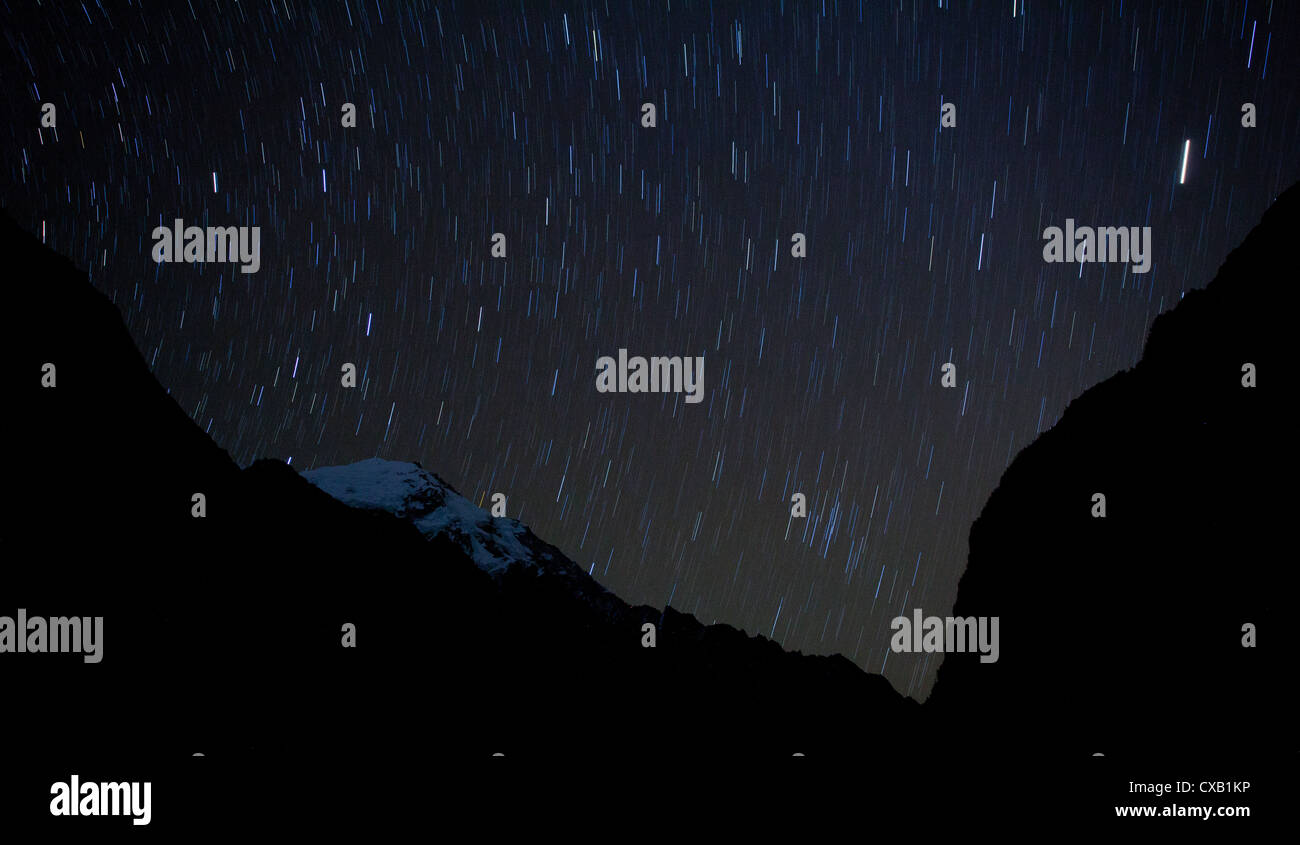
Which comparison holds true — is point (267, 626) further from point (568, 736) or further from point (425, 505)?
point (425, 505)

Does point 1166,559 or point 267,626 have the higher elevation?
point 1166,559

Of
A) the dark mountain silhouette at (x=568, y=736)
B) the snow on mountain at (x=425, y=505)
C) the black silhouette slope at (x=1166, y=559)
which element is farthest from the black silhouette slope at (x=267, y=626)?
the snow on mountain at (x=425, y=505)

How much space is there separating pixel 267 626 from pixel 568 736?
34815 millimetres

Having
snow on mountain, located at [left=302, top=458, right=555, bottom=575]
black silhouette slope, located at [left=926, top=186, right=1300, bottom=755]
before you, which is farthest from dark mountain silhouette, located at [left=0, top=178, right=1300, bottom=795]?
snow on mountain, located at [left=302, top=458, right=555, bottom=575]

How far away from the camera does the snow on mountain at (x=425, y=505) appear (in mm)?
178125

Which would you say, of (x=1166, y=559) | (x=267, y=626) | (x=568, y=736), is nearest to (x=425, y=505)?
(x=568, y=736)

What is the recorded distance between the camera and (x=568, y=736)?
8756 centimetres

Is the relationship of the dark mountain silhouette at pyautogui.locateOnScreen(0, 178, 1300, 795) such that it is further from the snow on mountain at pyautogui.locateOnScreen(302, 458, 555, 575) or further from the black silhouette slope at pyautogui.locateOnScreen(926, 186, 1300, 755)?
the snow on mountain at pyautogui.locateOnScreen(302, 458, 555, 575)

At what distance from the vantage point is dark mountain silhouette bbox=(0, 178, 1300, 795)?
118 feet

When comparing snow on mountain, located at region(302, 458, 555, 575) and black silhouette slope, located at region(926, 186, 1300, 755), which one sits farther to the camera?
snow on mountain, located at region(302, 458, 555, 575)

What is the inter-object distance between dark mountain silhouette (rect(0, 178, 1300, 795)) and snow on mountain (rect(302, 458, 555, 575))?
93.0m
